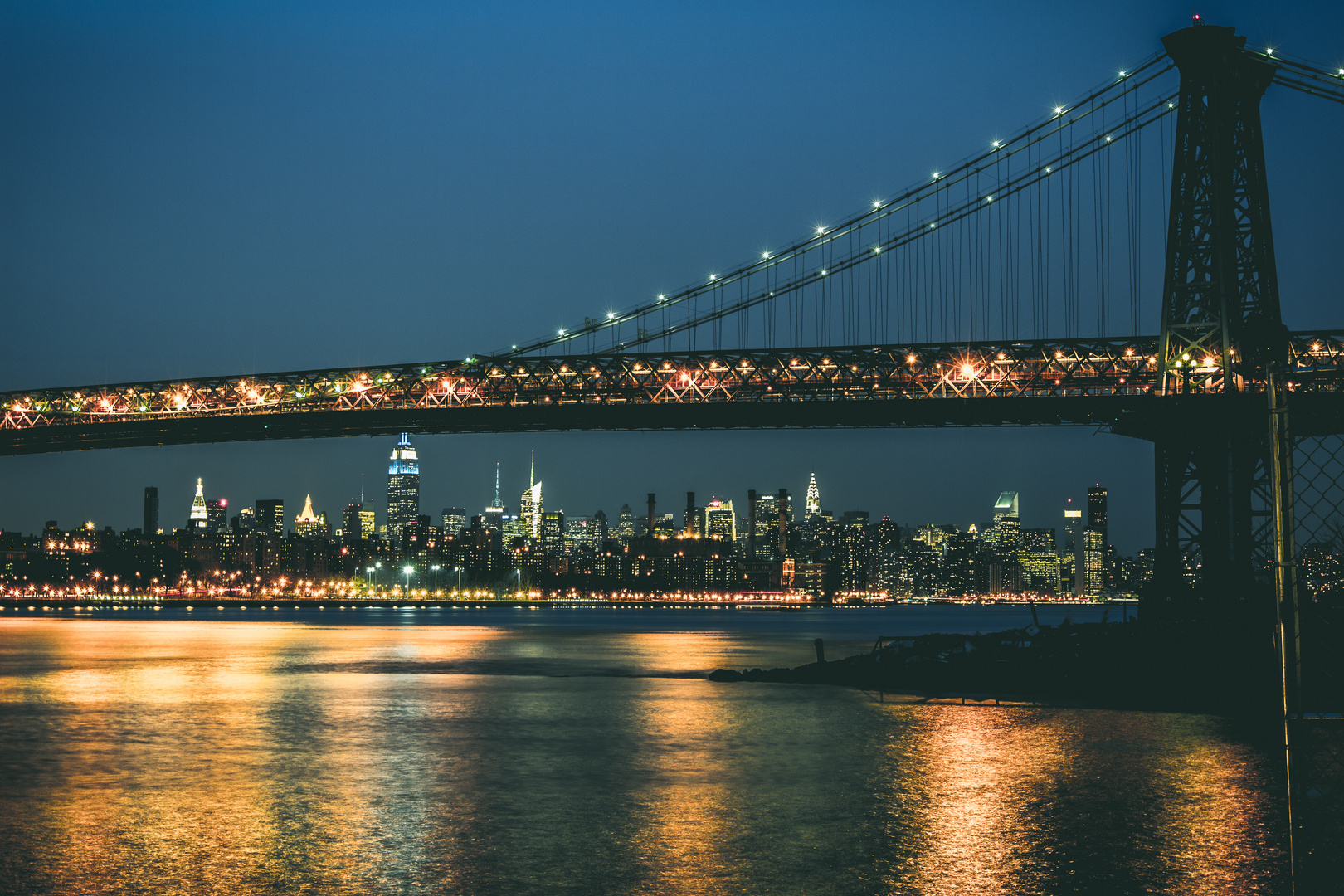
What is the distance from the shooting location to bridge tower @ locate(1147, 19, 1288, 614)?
3344 cm

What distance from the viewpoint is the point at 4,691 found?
32438 mm

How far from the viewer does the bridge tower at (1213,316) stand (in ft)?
110

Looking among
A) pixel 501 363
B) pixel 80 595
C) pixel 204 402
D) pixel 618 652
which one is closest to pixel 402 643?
pixel 618 652

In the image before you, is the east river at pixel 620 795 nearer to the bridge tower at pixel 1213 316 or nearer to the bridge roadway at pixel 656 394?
the bridge tower at pixel 1213 316

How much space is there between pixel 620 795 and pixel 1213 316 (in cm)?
2605

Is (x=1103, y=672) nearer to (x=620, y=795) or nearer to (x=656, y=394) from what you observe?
(x=620, y=795)

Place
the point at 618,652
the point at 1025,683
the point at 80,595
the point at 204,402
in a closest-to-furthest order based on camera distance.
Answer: the point at 1025,683 < the point at 618,652 < the point at 204,402 < the point at 80,595

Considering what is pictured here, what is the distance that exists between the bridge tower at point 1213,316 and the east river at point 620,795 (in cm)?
964

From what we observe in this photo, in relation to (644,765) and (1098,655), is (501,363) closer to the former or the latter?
(1098,655)

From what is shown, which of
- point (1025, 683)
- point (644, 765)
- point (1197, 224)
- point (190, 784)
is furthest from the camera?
point (1197, 224)

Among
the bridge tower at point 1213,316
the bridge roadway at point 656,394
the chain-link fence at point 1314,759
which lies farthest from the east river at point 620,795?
the bridge roadway at point 656,394

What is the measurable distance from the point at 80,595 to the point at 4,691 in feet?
573

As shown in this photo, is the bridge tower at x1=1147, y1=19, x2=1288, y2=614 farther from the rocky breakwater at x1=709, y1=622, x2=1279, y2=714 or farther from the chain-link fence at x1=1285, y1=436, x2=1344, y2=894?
the chain-link fence at x1=1285, y1=436, x2=1344, y2=894

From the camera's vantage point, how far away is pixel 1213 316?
116 ft
